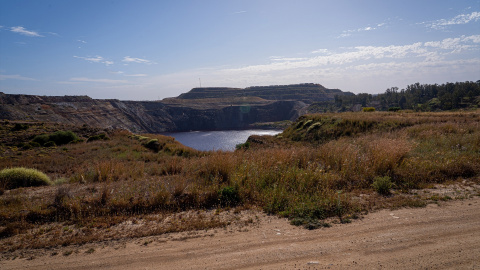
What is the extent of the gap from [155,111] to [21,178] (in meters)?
83.9

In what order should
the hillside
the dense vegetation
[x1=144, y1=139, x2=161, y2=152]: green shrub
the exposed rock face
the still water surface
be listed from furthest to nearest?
the hillside, the exposed rock face, the dense vegetation, the still water surface, [x1=144, y1=139, x2=161, y2=152]: green shrub

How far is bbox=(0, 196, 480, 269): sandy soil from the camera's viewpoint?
333cm

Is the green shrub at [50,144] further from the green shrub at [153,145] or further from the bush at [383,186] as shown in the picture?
the bush at [383,186]

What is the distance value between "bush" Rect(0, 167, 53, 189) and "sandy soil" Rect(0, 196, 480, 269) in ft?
18.5

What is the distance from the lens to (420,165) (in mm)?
7016

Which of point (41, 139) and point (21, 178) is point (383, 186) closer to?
point (21, 178)

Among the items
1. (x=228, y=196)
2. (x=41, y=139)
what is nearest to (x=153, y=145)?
(x=41, y=139)

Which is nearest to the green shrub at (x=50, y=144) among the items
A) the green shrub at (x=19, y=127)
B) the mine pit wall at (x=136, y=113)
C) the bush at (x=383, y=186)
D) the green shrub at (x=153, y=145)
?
the green shrub at (x=153, y=145)

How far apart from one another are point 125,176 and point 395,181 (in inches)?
311

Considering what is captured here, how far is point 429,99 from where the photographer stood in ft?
197

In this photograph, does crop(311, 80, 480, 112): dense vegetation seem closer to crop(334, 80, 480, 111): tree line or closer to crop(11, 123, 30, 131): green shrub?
crop(334, 80, 480, 111): tree line

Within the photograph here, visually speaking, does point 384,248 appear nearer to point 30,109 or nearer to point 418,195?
point 418,195

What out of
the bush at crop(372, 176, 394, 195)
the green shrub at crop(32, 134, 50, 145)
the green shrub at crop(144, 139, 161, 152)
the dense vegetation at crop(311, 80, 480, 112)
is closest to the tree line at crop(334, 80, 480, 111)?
the dense vegetation at crop(311, 80, 480, 112)

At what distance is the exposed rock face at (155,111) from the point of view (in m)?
54.0
